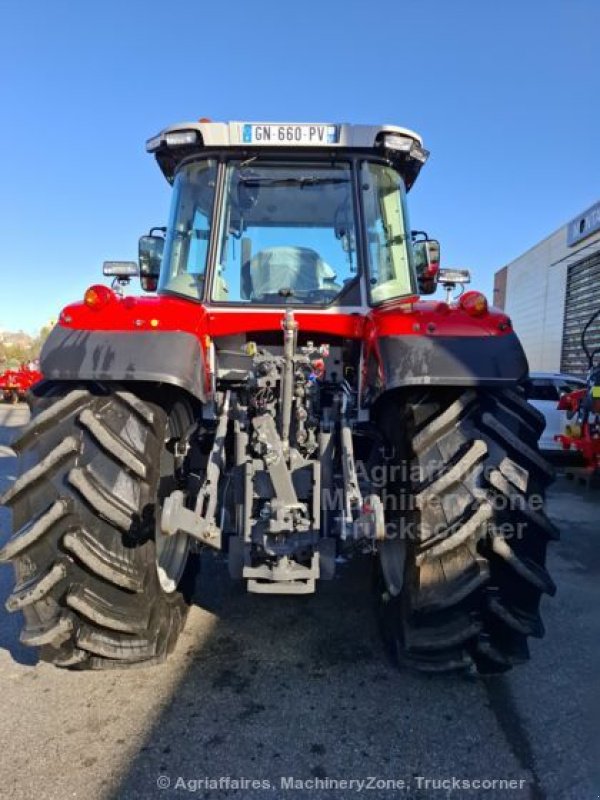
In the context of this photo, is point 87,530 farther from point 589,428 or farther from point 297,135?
point 589,428

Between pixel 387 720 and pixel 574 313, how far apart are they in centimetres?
1423

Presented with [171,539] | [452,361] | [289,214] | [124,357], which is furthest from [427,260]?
[171,539]

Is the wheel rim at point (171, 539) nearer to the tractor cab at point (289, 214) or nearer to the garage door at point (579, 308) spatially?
→ the tractor cab at point (289, 214)

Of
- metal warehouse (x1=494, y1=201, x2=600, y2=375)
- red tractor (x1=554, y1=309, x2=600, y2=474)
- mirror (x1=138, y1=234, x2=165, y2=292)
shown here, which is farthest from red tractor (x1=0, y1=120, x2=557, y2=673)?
metal warehouse (x1=494, y1=201, x2=600, y2=375)

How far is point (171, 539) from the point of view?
3.14 meters

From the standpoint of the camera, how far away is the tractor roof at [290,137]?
307cm

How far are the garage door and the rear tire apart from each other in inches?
428

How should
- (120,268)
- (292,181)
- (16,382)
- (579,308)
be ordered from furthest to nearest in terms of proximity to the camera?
1. (16,382)
2. (579,308)
3. (120,268)
4. (292,181)

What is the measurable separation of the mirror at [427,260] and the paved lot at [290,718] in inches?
86.1

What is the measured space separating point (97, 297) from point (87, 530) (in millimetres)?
1037

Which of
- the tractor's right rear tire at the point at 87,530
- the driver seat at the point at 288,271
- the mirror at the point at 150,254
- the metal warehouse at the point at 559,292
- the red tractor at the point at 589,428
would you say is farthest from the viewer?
the metal warehouse at the point at 559,292

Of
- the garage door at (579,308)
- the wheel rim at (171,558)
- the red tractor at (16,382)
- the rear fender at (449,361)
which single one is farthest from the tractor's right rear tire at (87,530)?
the red tractor at (16,382)

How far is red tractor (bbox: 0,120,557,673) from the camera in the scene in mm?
2412

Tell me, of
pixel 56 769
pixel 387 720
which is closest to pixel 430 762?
pixel 387 720
